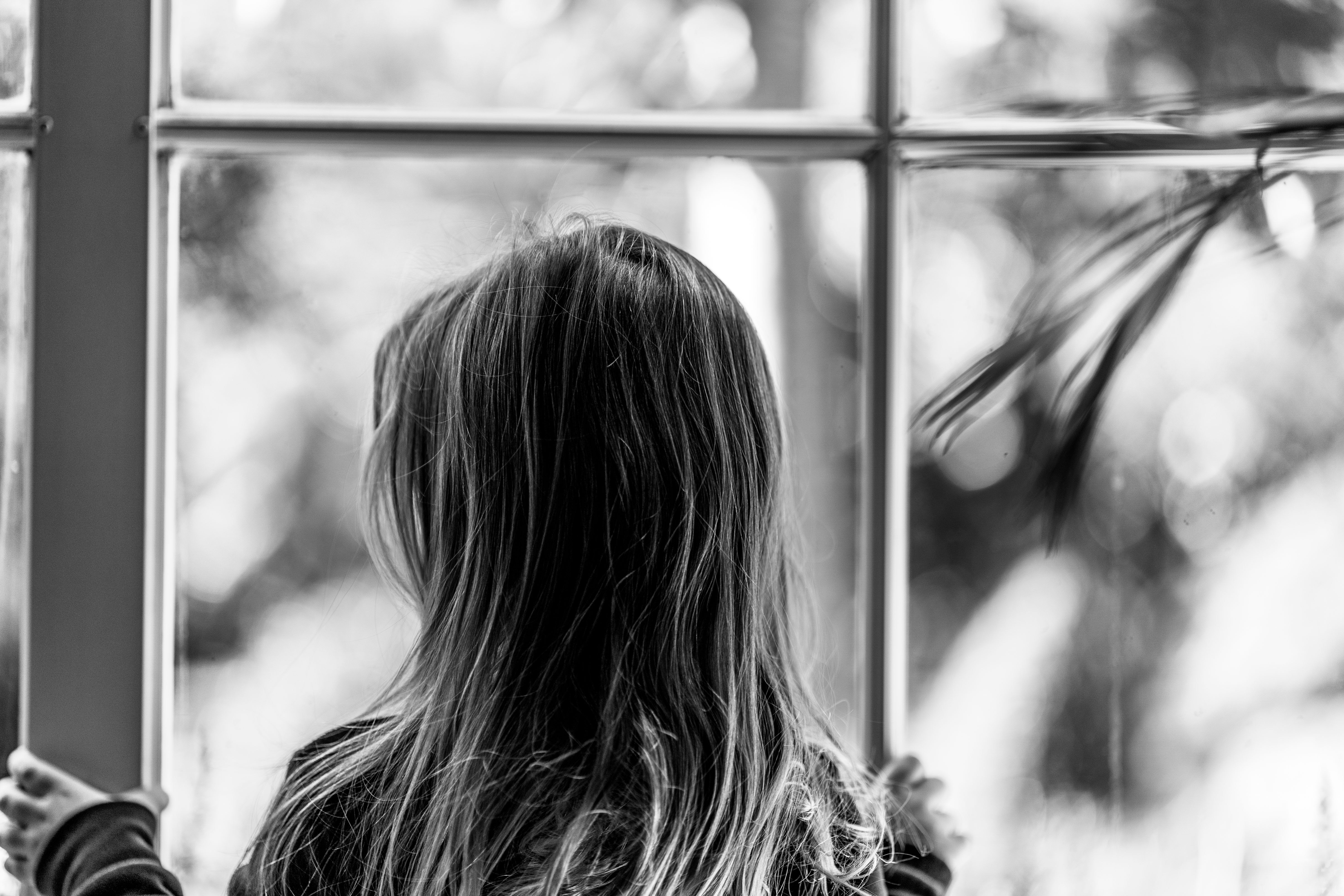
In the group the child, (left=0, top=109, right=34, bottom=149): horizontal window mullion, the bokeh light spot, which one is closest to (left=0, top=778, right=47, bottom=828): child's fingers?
the child

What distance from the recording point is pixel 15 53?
2.82 feet

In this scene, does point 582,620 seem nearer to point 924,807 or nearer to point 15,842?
point 924,807

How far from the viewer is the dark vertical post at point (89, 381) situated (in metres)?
0.83

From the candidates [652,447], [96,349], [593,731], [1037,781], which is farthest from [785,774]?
[96,349]

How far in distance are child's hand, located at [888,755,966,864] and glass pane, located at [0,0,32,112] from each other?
0.94 meters

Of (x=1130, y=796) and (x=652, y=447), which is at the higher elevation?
(x=652, y=447)

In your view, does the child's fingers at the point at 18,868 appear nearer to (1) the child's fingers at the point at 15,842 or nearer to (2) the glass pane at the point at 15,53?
(1) the child's fingers at the point at 15,842

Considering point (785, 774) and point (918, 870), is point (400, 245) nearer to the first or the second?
point (785, 774)

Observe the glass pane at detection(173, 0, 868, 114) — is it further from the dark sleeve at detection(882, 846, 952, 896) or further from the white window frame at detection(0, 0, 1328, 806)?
the dark sleeve at detection(882, 846, 952, 896)

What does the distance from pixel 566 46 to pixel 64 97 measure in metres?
0.41

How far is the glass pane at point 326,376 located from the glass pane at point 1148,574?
0.09 m

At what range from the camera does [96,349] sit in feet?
2.75

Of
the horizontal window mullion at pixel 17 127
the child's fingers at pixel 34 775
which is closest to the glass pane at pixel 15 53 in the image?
the horizontal window mullion at pixel 17 127

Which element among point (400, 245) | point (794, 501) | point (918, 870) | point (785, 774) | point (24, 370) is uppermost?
point (400, 245)
